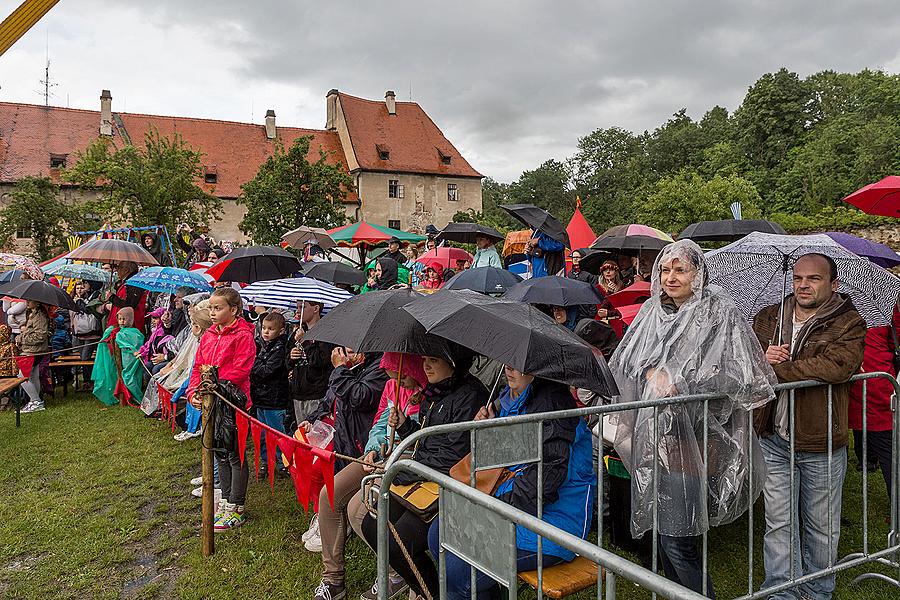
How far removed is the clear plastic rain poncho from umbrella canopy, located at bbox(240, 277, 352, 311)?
129 inches

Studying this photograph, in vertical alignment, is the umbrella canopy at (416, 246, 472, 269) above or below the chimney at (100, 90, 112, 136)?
below

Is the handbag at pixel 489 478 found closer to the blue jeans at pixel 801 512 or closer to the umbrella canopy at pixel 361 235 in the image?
the blue jeans at pixel 801 512

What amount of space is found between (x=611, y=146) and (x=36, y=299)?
65258mm

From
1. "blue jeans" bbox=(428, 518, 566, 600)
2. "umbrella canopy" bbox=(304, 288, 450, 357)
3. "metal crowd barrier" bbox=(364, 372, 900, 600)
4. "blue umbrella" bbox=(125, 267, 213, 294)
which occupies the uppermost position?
"blue umbrella" bbox=(125, 267, 213, 294)

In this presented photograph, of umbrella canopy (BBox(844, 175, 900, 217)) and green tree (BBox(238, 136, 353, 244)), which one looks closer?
umbrella canopy (BBox(844, 175, 900, 217))

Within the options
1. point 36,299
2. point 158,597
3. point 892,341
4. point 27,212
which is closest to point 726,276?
point 892,341

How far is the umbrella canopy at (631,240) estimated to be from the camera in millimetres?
7516

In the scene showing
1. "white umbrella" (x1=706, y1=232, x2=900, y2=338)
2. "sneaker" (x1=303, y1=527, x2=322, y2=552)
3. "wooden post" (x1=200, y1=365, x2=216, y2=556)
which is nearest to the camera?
"white umbrella" (x1=706, y1=232, x2=900, y2=338)

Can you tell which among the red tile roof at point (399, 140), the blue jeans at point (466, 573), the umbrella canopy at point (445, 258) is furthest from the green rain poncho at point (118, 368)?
the red tile roof at point (399, 140)

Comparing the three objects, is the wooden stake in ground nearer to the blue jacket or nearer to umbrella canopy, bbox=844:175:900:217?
the blue jacket

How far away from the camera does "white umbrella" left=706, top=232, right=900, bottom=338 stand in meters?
3.89

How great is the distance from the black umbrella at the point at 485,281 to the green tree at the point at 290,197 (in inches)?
942

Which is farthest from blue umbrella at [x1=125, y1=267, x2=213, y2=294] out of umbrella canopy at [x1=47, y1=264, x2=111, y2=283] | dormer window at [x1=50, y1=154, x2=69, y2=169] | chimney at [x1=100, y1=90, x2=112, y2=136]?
chimney at [x1=100, y1=90, x2=112, y2=136]

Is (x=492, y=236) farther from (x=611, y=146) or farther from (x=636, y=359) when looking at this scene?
(x=611, y=146)
